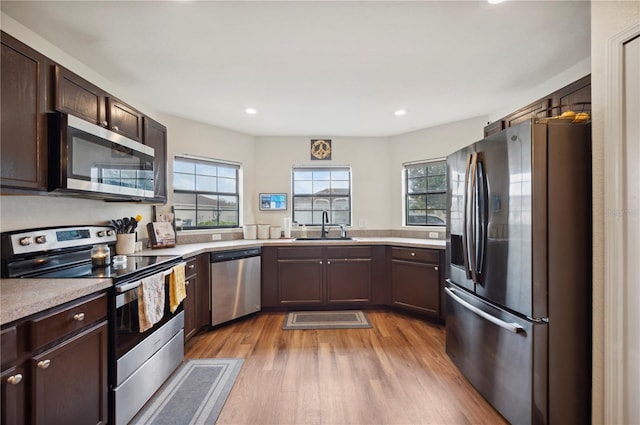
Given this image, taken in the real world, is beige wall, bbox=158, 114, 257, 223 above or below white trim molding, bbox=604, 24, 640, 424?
above

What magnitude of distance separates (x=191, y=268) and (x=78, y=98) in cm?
158

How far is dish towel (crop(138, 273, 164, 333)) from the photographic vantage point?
5.77 feet

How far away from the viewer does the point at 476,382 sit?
6.25ft

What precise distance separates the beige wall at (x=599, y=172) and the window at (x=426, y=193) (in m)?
2.34

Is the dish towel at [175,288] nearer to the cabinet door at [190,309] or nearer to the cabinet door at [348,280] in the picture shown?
the cabinet door at [190,309]

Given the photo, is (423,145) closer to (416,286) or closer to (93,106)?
(416,286)

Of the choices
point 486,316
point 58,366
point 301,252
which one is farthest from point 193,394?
point 486,316

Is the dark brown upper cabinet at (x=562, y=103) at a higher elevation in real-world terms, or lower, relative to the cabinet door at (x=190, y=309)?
higher

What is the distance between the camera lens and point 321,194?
4.27 meters

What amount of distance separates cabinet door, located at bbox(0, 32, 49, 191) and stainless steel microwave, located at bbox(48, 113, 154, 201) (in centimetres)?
6

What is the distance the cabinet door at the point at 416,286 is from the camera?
3.12 metres

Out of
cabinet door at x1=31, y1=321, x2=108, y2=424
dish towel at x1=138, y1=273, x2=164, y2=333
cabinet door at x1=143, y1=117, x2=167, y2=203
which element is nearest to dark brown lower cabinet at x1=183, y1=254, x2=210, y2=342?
dish towel at x1=138, y1=273, x2=164, y2=333

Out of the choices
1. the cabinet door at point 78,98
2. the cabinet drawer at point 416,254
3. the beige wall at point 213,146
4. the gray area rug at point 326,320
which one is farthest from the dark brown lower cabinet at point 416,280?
the cabinet door at point 78,98

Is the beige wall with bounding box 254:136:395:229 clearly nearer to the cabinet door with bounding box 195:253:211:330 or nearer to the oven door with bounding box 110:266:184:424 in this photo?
the cabinet door with bounding box 195:253:211:330
